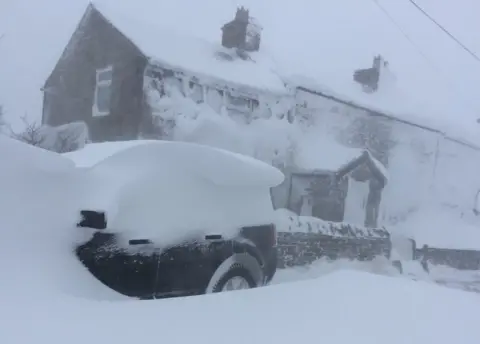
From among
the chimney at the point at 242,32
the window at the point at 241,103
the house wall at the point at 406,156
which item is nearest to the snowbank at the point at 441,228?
the house wall at the point at 406,156

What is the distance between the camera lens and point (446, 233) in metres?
4.80

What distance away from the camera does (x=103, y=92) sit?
5.59 metres

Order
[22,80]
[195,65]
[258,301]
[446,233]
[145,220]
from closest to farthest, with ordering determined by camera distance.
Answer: [258,301]
[145,220]
[22,80]
[446,233]
[195,65]

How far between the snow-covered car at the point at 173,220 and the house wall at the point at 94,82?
233 cm

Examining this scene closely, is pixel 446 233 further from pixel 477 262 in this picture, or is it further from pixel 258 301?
pixel 258 301

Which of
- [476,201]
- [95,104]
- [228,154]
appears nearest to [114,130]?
[95,104]

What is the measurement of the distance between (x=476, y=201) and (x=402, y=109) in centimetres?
158

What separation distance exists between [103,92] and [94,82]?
1.39 feet

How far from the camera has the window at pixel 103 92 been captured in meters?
5.43

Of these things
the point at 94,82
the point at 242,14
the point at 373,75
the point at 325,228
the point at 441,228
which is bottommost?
the point at 325,228

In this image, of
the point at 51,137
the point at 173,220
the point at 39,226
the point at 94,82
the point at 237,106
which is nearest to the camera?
the point at 39,226

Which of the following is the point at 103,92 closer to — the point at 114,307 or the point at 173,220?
the point at 173,220

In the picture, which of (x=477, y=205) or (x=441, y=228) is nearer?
(x=477, y=205)

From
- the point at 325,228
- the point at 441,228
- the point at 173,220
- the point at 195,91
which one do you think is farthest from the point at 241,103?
the point at 173,220
